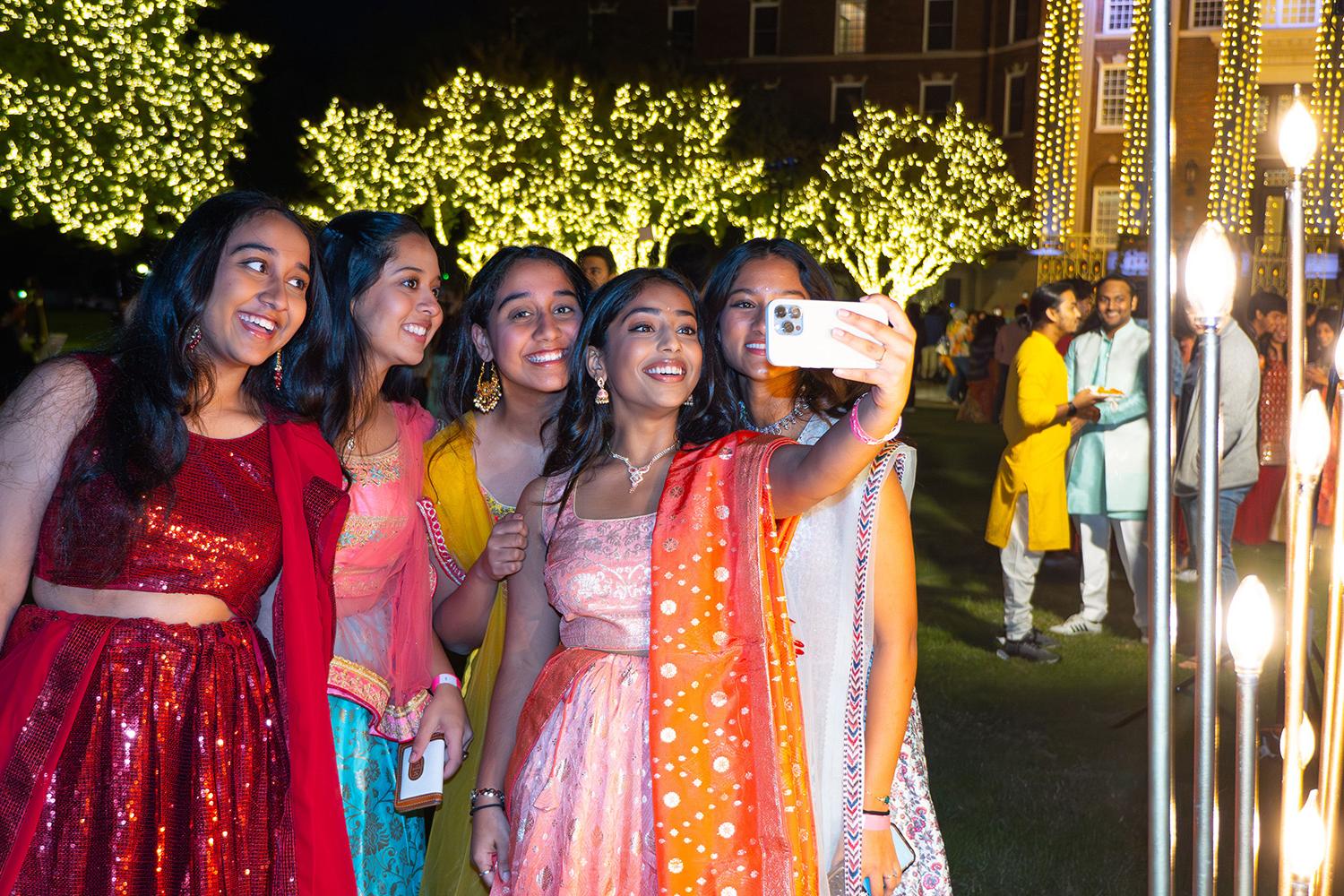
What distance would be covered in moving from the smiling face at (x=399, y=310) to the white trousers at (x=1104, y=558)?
476 centimetres

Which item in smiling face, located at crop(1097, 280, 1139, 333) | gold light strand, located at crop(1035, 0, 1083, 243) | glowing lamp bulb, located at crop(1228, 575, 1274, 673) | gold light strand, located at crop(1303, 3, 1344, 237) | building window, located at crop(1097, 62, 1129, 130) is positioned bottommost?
glowing lamp bulb, located at crop(1228, 575, 1274, 673)

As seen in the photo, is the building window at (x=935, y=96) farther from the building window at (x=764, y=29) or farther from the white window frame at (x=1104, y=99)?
the white window frame at (x=1104, y=99)

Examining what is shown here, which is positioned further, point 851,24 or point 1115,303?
point 851,24

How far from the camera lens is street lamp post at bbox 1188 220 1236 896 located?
112cm

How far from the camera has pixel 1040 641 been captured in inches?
273

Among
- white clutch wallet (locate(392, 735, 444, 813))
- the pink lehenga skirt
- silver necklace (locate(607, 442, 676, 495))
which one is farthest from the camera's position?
white clutch wallet (locate(392, 735, 444, 813))

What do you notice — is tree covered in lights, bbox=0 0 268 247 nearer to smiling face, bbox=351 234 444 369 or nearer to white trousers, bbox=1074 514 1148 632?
white trousers, bbox=1074 514 1148 632

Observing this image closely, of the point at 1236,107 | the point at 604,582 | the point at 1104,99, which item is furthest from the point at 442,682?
the point at 1104,99

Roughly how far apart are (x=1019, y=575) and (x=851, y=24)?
31.9 meters

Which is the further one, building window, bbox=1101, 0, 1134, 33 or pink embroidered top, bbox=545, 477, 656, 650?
building window, bbox=1101, 0, 1134, 33

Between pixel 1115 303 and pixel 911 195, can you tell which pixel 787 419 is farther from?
pixel 911 195

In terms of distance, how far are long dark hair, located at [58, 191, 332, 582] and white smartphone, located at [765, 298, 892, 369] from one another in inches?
45.2

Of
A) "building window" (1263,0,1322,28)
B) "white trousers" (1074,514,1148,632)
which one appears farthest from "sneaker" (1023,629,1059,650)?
"building window" (1263,0,1322,28)

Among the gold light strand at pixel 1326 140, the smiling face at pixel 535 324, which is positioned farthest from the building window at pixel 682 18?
the smiling face at pixel 535 324
